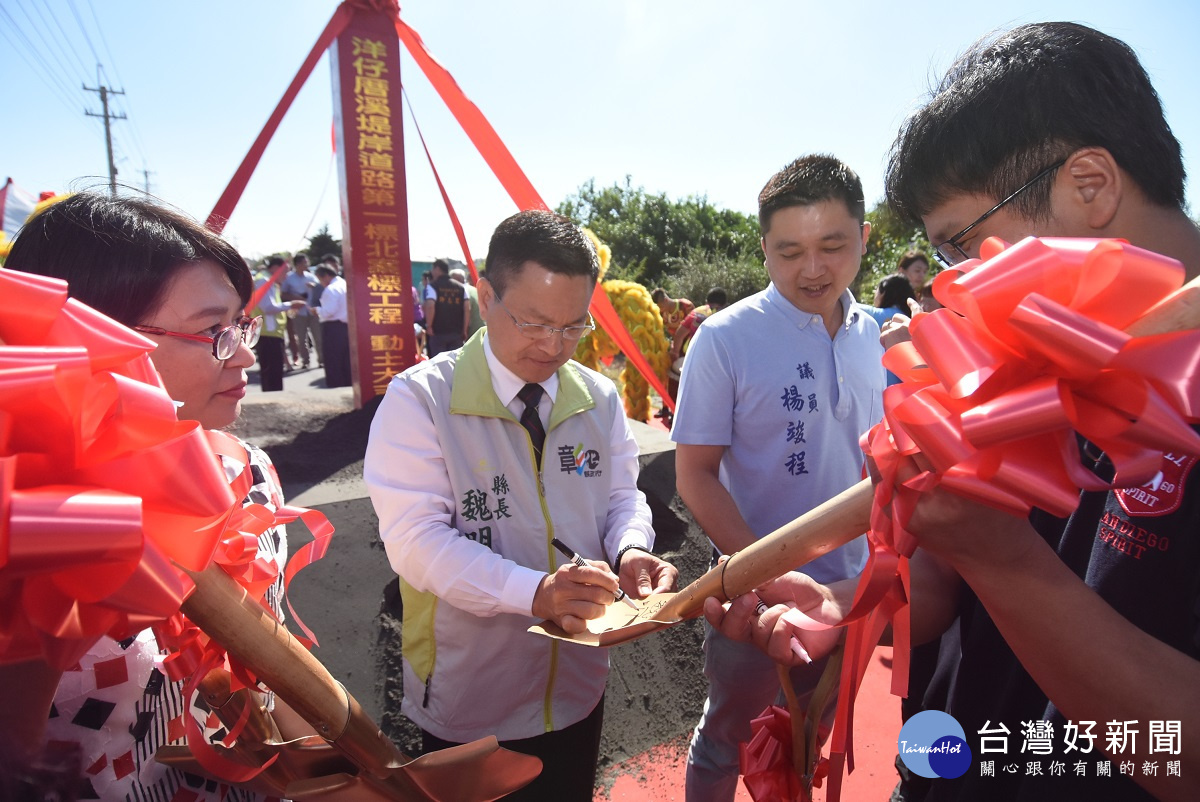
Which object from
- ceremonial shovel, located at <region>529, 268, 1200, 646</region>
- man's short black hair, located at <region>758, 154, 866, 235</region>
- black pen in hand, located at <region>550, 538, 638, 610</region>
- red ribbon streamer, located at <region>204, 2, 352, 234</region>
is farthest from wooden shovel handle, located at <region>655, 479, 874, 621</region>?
red ribbon streamer, located at <region>204, 2, 352, 234</region>

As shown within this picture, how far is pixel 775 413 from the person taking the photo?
85.0 inches

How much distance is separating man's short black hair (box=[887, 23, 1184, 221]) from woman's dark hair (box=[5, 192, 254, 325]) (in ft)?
4.84

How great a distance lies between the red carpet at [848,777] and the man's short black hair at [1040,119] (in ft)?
7.74

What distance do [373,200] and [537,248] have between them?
5.61 meters

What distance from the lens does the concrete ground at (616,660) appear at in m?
2.71

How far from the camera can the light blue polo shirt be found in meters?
2.18

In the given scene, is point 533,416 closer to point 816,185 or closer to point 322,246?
point 816,185

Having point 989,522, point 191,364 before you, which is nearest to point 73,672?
point 191,364

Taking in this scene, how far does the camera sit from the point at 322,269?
37.8 feet

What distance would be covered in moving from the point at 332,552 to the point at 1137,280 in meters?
3.53

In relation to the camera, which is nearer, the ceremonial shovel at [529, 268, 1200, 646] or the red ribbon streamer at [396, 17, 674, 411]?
the ceremonial shovel at [529, 268, 1200, 646]

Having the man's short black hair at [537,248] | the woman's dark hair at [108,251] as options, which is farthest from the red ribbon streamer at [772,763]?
the woman's dark hair at [108,251]

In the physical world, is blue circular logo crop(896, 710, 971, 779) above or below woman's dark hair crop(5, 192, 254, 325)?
below

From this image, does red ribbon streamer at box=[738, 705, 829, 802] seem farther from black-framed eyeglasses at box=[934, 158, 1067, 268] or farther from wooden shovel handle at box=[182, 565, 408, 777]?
black-framed eyeglasses at box=[934, 158, 1067, 268]
